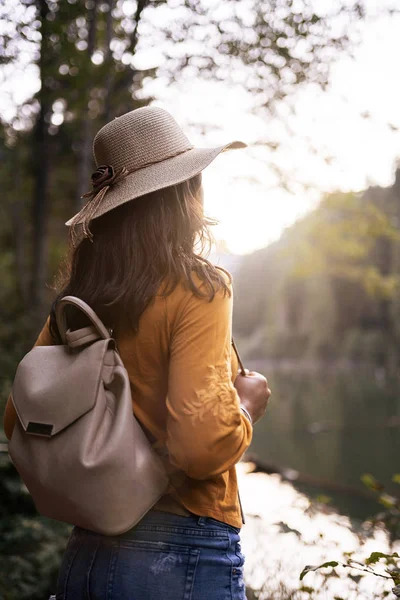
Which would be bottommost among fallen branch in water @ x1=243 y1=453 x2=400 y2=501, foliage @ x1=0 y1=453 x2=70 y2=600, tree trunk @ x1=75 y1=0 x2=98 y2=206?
fallen branch in water @ x1=243 y1=453 x2=400 y2=501

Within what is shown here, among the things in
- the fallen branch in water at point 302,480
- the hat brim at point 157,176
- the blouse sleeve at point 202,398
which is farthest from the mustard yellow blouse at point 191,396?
the fallen branch in water at point 302,480

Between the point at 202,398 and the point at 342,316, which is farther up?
the point at 202,398

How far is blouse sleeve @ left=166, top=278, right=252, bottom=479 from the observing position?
114 cm

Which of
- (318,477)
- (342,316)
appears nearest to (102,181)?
(318,477)

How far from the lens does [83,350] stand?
1.19 m

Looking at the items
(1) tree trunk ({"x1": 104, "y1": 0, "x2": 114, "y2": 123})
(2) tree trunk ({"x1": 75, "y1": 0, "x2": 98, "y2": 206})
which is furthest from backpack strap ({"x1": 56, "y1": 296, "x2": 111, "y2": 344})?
(1) tree trunk ({"x1": 104, "y1": 0, "x2": 114, "y2": 123})

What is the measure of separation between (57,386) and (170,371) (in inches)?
8.2

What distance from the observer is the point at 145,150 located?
4.61 ft

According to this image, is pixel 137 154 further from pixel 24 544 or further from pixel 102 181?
pixel 24 544

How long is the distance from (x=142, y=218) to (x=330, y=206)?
220 inches

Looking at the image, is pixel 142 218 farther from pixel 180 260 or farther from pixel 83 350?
pixel 83 350

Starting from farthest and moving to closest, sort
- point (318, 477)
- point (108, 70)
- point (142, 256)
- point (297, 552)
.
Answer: point (318, 477) → point (108, 70) → point (297, 552) → point (142, 256)

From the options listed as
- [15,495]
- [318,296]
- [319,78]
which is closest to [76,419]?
[15,495]

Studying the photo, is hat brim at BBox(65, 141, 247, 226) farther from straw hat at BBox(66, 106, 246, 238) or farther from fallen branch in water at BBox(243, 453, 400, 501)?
fallen branch in water at BBox(243, 453, 400, 501)
